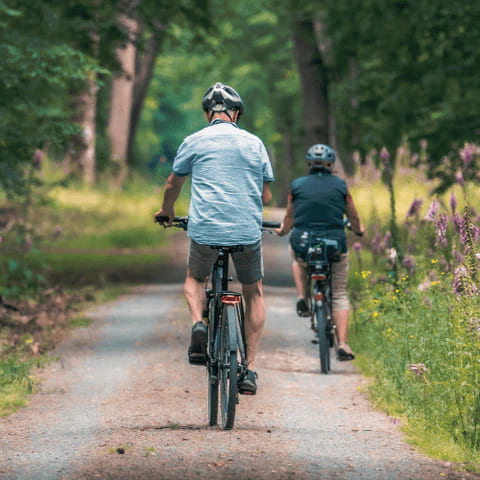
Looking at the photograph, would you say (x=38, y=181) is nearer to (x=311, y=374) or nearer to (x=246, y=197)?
(x=311, y=374)

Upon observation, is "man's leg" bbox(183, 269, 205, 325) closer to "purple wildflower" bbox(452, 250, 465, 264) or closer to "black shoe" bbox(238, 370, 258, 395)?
"black shoe" bbox(238, 370, 258, 395)

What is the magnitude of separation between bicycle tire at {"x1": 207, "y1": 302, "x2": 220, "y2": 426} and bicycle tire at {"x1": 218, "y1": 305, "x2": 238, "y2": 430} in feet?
0.22

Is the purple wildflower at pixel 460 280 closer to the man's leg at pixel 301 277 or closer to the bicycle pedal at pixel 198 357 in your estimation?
the bicycle pedal at pixel 198 357

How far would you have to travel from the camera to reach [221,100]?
7.45 meters

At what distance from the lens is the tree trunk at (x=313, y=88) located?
26484 mm

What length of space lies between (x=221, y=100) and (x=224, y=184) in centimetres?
70

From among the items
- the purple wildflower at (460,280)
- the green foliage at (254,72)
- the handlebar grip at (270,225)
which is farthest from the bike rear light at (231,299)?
the green foliage at (254,72)

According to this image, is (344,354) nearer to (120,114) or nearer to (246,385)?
(246,385)

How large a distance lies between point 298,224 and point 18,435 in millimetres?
3821

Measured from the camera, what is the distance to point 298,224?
32.8ft

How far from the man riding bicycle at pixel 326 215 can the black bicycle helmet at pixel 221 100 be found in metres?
2.42

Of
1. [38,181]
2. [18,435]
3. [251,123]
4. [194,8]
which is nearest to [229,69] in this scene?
[251,123]

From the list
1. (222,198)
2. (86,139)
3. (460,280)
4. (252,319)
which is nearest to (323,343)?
(252,319)

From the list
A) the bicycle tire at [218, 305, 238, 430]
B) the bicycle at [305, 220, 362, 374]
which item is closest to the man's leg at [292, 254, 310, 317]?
the bicycle at [305, 220, 362, 374]
